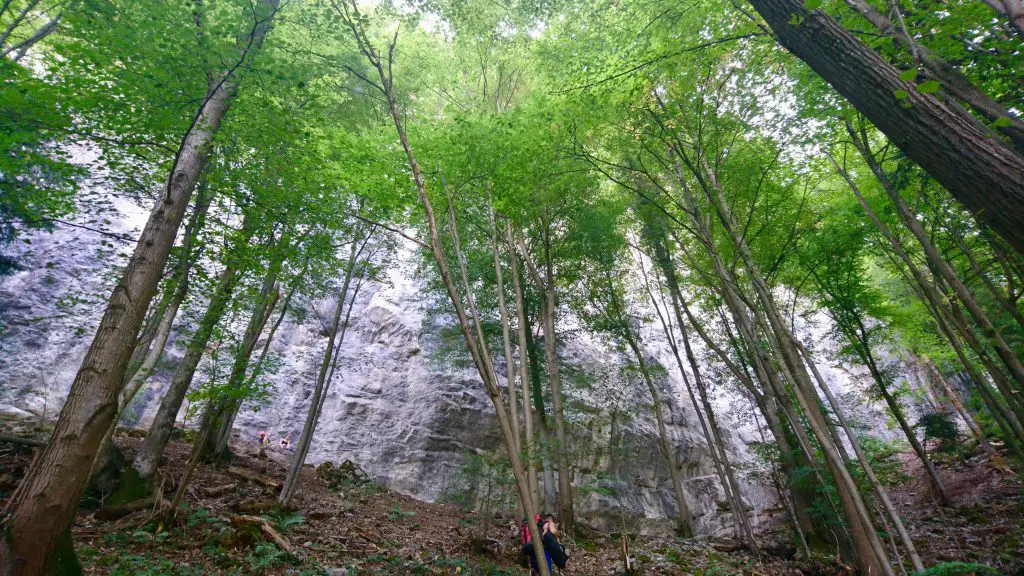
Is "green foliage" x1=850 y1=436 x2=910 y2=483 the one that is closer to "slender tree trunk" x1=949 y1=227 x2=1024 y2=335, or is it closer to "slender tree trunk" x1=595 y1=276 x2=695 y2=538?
"slender tree trunk" x1=949 y1=227 x2=1024 y2=335

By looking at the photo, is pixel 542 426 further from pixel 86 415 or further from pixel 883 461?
pixel 883 461

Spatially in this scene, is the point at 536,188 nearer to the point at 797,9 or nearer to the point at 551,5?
the point at 551,5

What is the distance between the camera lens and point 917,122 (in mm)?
2154

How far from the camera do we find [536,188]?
735 cm

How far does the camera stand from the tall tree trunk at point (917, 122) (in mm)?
1896

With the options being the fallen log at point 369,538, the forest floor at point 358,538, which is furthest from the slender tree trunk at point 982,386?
the fallen log at point 369,538

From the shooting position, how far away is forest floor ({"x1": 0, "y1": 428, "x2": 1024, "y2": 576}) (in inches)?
163

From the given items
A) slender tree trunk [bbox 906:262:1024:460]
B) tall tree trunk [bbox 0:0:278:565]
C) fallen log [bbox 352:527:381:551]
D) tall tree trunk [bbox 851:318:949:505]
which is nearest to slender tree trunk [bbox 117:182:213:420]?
tall tree trunk [bbox 0:0:278:565]

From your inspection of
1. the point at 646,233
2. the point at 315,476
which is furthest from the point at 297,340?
the point at 646,233

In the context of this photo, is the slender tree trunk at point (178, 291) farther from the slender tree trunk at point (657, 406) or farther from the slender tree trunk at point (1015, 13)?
the slender tree trunk at point (657, 406)

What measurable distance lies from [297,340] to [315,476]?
688cm

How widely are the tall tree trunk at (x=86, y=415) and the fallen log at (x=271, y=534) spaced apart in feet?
7.13

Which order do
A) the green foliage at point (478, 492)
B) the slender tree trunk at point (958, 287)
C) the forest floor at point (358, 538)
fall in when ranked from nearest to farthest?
1. the slender tree trunk at point (958, 287)
2. the forest floor at point (358, 538)
3. the green foliage at point (478, 492)

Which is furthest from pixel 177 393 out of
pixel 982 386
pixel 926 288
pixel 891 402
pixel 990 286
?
pixel 982 386
